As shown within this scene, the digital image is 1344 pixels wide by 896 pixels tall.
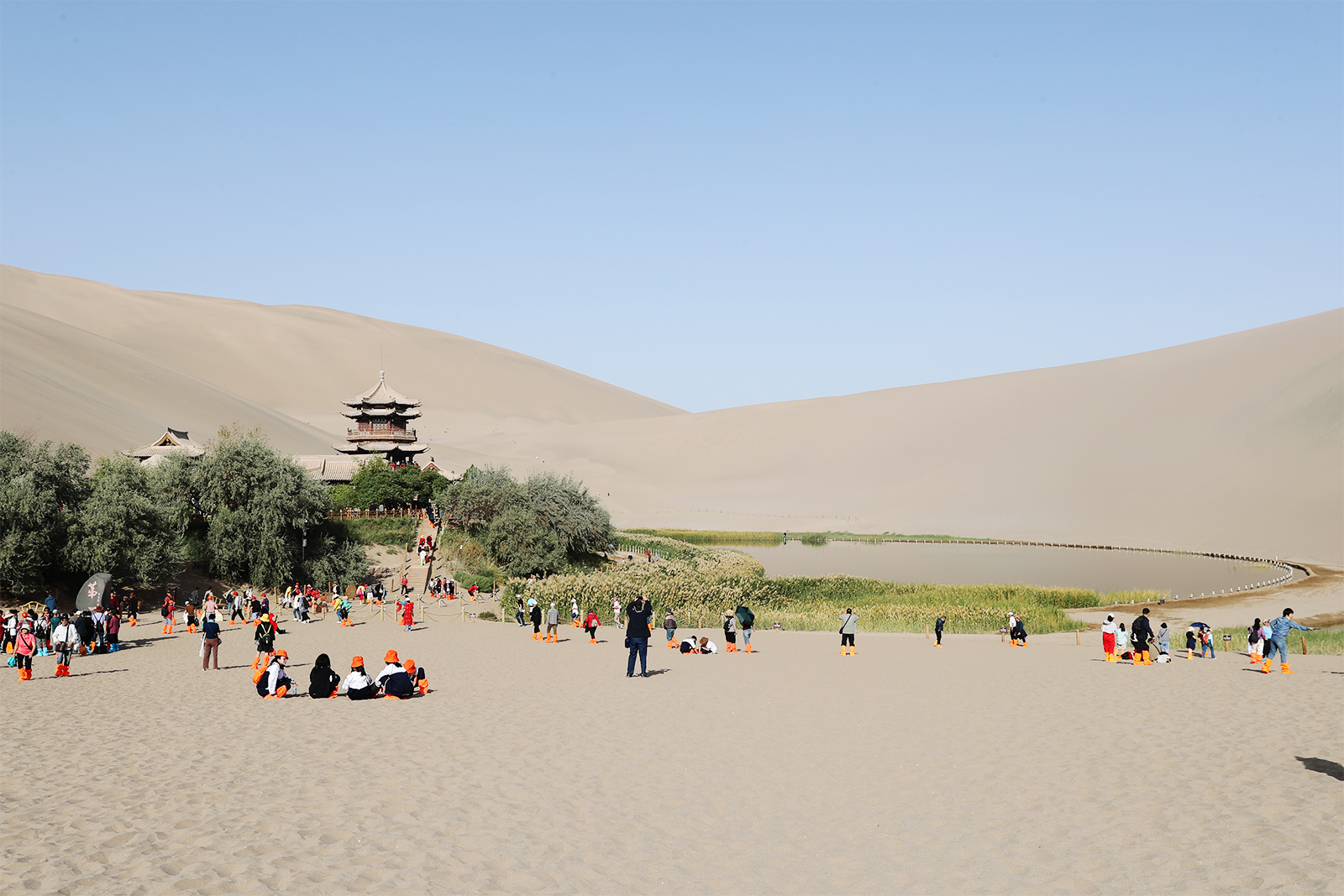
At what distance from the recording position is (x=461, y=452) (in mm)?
151750

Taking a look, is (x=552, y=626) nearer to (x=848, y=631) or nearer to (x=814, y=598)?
(x=848, y=631)

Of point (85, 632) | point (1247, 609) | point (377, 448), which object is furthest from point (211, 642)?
point (377, 448)

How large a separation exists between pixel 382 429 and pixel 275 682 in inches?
2595

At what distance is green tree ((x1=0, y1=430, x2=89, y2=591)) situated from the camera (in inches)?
1213

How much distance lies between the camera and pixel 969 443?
11606 centimetres

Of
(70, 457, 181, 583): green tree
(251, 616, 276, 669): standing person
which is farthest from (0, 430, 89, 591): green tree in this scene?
(251, 616, 276, 669): standing person

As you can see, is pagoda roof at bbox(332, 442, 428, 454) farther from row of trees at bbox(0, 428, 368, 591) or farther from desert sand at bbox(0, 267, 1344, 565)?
row of trees at bbox(0, 428, 368, 591)

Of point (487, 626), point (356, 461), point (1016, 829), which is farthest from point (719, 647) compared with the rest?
point (356, 461)

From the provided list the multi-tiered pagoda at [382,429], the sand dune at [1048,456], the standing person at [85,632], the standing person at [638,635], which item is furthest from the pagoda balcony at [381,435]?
the standing person at [638,635]

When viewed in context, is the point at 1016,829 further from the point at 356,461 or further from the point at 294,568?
the point at 356,461

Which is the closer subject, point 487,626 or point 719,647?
point 719,647

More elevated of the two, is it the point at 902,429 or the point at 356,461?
the point at 902,429

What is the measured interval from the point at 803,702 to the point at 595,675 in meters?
5.08

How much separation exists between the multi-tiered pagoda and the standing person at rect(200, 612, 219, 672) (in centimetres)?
5782
